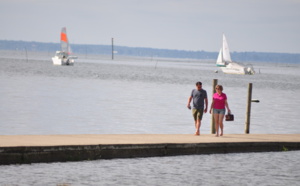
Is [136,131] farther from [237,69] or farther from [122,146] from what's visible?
→ [237,69]

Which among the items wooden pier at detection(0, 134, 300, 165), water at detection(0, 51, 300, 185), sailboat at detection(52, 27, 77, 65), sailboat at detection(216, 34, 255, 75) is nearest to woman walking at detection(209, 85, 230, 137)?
wooden pier at detection(0, 134, 300, 165)

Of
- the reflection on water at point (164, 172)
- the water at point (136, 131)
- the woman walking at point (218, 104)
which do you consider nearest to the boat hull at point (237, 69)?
the water at point (136, 131)

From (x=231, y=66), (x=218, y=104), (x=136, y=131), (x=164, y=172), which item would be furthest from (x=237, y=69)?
(x=164, y=172)

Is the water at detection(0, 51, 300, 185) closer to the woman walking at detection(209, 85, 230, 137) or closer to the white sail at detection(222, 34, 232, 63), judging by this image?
the woman walking at detection(209, 85, 230, 137)

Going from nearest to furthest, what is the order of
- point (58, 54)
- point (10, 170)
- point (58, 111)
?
1. point (10, 170)
2. point (58, 111)
3. point (58, 54)

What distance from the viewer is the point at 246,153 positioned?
21.2 m

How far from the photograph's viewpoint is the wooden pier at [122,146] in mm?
17531

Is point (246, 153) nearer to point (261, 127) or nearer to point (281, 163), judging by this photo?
point (281, 163)

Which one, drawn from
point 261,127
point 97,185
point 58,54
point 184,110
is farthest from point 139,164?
point 58,54

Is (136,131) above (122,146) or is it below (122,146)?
below

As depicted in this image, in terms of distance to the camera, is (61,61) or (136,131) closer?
(136,131)

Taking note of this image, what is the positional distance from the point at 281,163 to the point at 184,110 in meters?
23.1

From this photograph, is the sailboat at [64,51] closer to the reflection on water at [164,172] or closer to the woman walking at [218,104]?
the woman walking at [218,104]

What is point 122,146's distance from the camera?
18.9 metres
